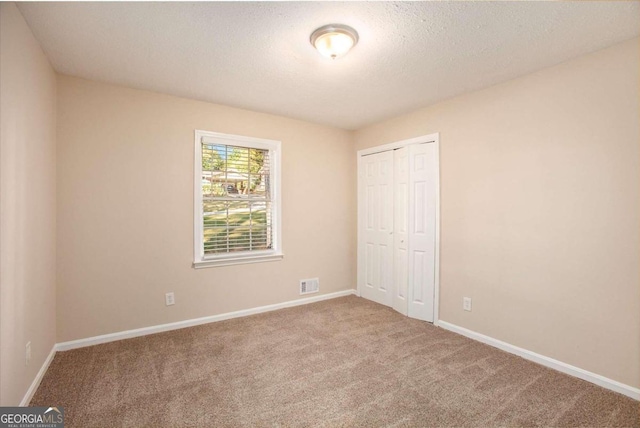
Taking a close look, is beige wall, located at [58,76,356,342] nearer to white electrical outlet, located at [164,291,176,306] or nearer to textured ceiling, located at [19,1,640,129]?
white electrical outlet, located at [164,291,176,306]

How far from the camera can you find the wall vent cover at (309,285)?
411 cm

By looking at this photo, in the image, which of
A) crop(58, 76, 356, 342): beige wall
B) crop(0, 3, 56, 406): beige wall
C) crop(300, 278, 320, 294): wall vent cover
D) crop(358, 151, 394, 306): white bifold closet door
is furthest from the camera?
crop(300, 278, 320, 294): wall vent cover

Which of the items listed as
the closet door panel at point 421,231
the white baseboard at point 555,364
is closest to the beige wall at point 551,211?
the white baseboard at point 555,364

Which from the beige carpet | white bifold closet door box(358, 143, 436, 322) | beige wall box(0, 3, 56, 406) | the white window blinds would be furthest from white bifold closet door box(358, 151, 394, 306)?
beige wall box(0, 3, 56, 406)

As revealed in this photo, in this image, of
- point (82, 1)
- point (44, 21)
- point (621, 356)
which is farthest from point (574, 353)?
point (44, 21)

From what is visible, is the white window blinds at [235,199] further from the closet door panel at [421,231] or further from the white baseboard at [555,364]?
the white baseboard at [555,364]

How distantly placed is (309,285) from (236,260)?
110cm

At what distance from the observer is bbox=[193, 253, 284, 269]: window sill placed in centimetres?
338

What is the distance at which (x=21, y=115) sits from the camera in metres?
1.93

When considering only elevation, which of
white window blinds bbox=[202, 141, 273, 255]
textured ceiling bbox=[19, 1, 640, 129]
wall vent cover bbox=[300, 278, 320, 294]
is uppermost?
textured ceiling bbox=[19, 1, 640, 129]

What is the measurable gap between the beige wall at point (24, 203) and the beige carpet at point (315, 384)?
0.37m

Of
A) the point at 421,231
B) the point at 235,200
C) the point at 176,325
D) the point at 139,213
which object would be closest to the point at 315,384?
the point at 176,325

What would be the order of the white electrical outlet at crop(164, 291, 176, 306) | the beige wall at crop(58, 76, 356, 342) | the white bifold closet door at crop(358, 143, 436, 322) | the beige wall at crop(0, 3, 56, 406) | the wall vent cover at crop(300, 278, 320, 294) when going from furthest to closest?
the wall vent cover at crop(300, 278, 320, 294) < the white bifold closet door at crop(358, 143, 436, 322) < the white electrical outlet at crop(164, 291, 176, 306) < the beige wall at crop(58, 76, 356, 342) < the beige wall at crop(0, 3, 56, 406)

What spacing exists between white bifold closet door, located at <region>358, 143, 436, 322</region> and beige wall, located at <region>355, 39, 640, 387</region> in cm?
21
